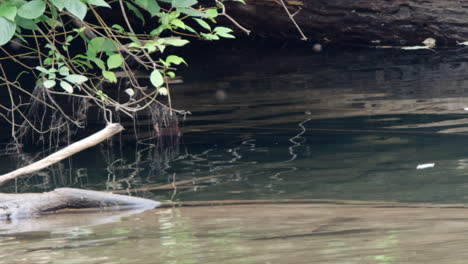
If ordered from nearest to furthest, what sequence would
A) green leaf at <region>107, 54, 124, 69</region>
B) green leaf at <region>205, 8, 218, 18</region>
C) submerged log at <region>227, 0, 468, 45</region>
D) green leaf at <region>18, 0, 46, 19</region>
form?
green leaf at <region>18, 0, 46, 19</region> → green leaf at <region>107, 54, 124, 69</region> → green leaf at <region>205, 8, 218, 18</region> → submerged log at <region>227, 0, 468, 45</region>

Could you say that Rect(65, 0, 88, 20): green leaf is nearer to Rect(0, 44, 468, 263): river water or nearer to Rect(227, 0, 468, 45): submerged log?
Rect(0, 44, 468, 263): river water

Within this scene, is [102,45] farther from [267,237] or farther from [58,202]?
[267,237]

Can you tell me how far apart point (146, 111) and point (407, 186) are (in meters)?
4.45

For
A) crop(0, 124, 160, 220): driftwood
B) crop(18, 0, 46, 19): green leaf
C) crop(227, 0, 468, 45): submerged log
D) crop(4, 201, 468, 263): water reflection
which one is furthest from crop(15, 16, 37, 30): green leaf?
crop(227, 0, 468, 45): submerged log

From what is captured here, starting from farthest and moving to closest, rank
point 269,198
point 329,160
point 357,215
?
1. point 329,160
2. point 269,198
3. point 357,215

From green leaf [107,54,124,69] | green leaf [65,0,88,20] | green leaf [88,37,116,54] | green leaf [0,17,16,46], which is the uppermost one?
green leaf [65,0,88,20]

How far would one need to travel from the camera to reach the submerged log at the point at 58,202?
503cm

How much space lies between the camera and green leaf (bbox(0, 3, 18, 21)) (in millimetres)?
4066

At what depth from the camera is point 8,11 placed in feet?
13.4

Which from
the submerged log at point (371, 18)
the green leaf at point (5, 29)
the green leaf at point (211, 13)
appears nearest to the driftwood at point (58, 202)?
the green leaf at point (5, 29)

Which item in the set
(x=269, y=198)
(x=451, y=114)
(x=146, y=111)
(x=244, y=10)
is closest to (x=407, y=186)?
(x=269, y=198)

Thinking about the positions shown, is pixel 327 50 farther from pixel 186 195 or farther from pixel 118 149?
pixel 186 195

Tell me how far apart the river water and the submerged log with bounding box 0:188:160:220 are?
0.13 meters

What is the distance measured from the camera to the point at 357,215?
14.8 ft
